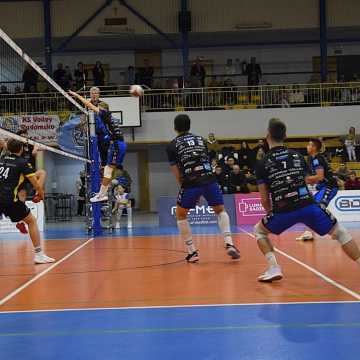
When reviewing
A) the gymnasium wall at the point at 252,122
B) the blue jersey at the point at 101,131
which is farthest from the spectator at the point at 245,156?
the blue jersey at the point at 101,131

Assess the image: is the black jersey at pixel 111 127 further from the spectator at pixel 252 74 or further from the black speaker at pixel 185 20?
the black speaker at pixel 185 20

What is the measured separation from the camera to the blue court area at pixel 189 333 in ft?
11.5

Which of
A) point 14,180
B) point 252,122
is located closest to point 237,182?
point 252,122

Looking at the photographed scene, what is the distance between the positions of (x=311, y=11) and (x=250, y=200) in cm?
1211

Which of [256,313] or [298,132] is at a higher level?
[298,132]

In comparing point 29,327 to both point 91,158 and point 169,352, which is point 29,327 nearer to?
point 169,352

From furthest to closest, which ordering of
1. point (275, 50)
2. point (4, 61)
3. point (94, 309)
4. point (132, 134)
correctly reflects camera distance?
point (275, 50) < point (4, 61) < point (132, 134) < point (94, 309)

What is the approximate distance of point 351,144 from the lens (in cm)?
2144

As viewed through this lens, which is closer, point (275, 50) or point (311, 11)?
point (311, 11)

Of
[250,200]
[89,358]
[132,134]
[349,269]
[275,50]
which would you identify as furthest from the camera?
[275,50]

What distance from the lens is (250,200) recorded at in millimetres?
16266

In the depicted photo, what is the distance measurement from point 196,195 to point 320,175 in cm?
258

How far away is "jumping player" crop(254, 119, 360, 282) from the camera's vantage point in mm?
5645

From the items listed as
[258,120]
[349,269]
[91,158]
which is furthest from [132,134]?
[349,269]
